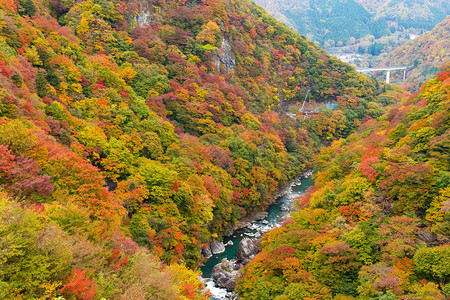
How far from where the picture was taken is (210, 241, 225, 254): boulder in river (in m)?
36.0

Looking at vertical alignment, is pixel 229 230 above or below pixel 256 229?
below

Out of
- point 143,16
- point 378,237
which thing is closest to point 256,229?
point 378,237

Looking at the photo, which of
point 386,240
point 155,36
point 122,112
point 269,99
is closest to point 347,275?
point 386,240

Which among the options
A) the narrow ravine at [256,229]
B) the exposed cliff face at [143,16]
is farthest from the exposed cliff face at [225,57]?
the narrow ravine at [256,229]

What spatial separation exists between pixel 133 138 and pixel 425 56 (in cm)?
16093

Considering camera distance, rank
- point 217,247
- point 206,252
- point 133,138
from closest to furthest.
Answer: point 133,138, point 206,252, point 217,247

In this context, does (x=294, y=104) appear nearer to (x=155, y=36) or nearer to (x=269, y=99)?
(x=269, y=99)

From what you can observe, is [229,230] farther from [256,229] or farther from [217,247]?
[217,247]

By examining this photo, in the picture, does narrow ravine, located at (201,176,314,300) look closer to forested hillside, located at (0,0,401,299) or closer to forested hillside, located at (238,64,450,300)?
forested hillside, located at (0,0,401,299)

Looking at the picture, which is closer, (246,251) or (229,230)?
(246,251)

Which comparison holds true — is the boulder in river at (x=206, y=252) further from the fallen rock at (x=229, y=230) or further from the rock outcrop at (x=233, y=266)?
the fallen rock at (x=229, y=230)

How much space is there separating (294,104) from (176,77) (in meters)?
48.9

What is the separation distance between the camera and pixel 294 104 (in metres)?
90.2

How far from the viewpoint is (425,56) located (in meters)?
139
